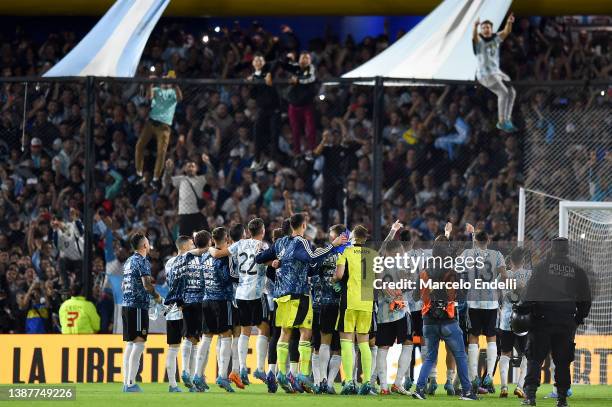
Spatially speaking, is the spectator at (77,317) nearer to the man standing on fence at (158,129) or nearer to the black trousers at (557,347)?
the man standing on fence at (158,129)

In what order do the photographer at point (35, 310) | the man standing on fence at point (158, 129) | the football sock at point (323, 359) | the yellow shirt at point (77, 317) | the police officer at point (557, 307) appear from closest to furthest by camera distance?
the police officer at point (557, 307), the football sock at point (323, 359), the yellow shirt at point (77, 317), the photographer at point (35, 310), the man standing on fence at point (158, 129)

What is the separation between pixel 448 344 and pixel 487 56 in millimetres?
6562

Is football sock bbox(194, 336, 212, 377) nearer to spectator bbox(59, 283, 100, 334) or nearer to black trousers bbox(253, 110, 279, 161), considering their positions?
spectator bbox(59, 283, 100, 334)

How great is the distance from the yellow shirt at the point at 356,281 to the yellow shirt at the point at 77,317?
4.83 m

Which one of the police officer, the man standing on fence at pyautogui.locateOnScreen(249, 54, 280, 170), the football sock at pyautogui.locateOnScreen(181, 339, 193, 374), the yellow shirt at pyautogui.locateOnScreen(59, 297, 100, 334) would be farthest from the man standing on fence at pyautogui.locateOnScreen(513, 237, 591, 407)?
the man standing on fence at pyautogui.locateOnScreen(249, 54, 280, 170)

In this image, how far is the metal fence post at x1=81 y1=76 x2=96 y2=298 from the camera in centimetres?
1933

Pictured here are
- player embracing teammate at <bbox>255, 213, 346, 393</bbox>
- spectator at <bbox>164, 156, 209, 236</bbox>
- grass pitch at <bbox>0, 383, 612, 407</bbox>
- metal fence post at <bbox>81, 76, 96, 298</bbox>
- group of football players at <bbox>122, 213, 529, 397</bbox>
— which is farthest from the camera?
spectator at <bbox>164, 156, 209, 236</bbox>

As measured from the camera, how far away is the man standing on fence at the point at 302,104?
20.9 m

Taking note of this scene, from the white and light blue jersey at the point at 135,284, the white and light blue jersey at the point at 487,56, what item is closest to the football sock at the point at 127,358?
the white and light blue jersey at the point at 135,284

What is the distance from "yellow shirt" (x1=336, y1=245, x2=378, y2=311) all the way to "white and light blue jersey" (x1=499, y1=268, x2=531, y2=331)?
5.88 feet

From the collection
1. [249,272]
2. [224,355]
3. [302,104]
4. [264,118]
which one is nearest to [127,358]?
[224,355]

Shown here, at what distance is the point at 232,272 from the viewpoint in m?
16.5

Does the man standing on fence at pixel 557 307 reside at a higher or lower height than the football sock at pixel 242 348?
higher

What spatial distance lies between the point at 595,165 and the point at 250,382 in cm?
625
